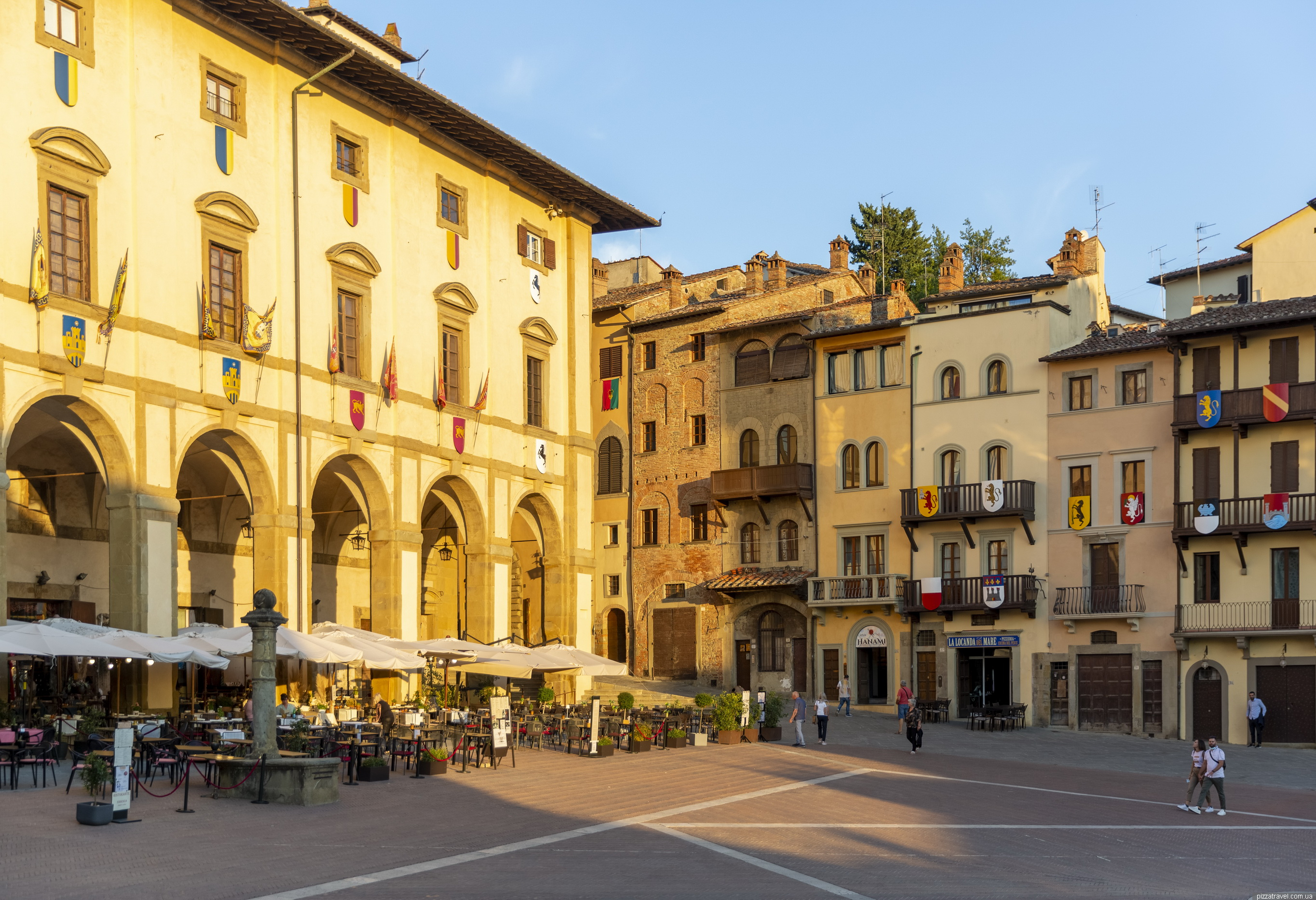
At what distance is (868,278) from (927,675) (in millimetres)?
21519

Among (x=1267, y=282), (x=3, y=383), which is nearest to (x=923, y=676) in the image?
(x=1267, y=282)

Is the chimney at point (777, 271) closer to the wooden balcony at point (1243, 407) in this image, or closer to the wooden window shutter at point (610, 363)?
the wooden window shutter at point (610, 363)

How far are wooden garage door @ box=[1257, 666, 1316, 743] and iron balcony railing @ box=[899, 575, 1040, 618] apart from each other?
650cm

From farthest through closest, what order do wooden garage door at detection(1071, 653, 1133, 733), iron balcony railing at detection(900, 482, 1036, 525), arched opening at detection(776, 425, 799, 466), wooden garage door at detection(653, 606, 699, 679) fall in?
wooden garage door at detection(653, 606, 699, 679)
arched opening at detection(776, 425, 799, 466)
iron balcony railing at detection(900, 482, 1036, 525)
wooden garage door at detection(1071, 653, 1133, 733)

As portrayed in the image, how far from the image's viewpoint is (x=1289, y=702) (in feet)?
128

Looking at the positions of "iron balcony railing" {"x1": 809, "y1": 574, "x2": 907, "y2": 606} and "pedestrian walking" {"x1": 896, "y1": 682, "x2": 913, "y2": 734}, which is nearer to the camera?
"pedestrian walking" {"x1": 896, "y1": 682, "x2": 913, "y2": 734}

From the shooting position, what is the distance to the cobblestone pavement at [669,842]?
1500 centimetres

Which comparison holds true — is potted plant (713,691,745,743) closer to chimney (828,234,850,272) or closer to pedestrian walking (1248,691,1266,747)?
pedestrian walking (1248,691,1266,747)

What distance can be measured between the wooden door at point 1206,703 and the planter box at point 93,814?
101 ft

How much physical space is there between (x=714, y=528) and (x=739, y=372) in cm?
541

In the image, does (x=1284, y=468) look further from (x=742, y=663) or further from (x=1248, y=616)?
(x=742, y=663)

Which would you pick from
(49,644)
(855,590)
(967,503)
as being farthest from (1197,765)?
(855,590)

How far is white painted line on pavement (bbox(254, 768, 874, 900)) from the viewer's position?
14.3 meters

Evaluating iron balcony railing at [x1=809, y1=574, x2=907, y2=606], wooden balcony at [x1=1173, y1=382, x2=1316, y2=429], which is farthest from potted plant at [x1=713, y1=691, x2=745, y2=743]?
wooden balcony at [x1=1173, y1=382, x2=1316, y2=429]
